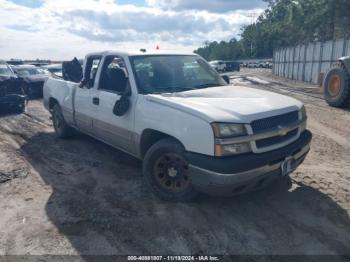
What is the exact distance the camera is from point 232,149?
3.56 metres

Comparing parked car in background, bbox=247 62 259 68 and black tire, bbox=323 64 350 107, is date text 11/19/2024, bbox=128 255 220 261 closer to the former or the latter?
black tire, bbox=323 64 350 107

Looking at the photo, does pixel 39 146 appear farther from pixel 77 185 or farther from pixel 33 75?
pixel 33 75

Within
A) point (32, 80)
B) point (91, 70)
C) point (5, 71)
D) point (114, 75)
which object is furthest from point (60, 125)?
point (32, 80)

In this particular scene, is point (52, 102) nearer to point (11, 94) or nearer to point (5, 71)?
point (11, 94)

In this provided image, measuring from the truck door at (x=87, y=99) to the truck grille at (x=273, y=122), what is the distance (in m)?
2.77

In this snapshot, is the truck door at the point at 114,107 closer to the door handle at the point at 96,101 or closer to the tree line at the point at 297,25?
the door handle at the point at 96,101

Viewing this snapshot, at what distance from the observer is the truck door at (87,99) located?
5.56 meters

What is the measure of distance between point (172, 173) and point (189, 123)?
786mm

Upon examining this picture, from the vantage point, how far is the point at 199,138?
11.9ft

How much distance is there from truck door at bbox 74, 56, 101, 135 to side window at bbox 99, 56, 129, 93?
21 cm

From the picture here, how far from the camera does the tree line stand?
35625 mm

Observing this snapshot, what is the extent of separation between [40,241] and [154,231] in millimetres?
1189

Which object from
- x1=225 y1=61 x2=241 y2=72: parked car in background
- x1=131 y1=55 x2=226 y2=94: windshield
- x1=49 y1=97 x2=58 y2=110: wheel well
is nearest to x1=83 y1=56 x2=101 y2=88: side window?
x1=131 y1=55 x2=226 y2=94: windshield

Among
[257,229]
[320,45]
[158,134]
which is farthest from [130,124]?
[320,45]
